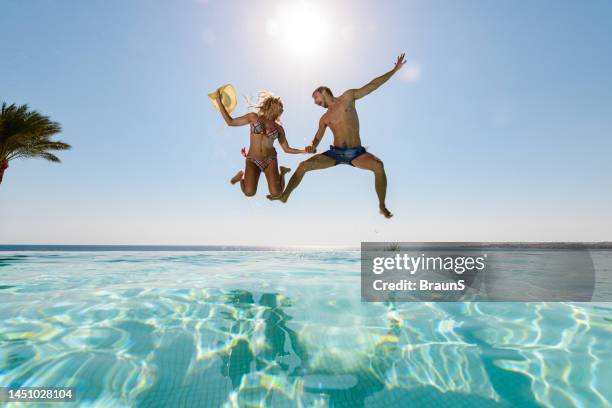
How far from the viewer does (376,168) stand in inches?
232

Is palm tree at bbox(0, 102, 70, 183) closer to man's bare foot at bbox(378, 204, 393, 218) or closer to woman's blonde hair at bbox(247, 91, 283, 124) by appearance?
woman's blonde hair at bbox(247, 91, 283, 124)

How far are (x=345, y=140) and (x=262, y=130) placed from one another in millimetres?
1738

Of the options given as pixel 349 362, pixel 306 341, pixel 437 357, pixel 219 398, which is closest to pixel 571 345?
pixel 437 357

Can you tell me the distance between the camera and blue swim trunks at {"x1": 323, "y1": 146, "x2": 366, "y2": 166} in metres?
5.84

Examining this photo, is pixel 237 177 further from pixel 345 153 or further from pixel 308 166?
pixel 345 153

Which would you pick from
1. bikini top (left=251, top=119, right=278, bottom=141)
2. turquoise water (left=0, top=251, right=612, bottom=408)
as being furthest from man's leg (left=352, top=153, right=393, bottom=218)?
turquoise water (left=0, top=251, right=612, bottom=408)

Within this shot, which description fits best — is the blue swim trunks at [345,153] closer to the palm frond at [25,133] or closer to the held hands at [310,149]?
the held hands at [310,149]

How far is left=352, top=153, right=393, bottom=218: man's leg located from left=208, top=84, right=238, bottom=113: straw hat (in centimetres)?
272

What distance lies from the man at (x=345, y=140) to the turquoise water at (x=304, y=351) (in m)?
2.29

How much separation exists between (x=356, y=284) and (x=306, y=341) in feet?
13.6

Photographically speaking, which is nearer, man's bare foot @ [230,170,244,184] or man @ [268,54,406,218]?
man @ [268,54,406,218]

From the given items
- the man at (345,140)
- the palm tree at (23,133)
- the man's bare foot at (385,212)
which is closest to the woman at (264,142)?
the man at (345,140)

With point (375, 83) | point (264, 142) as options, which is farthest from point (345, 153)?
point (264, 142)

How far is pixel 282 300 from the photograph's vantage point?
6543 mm
